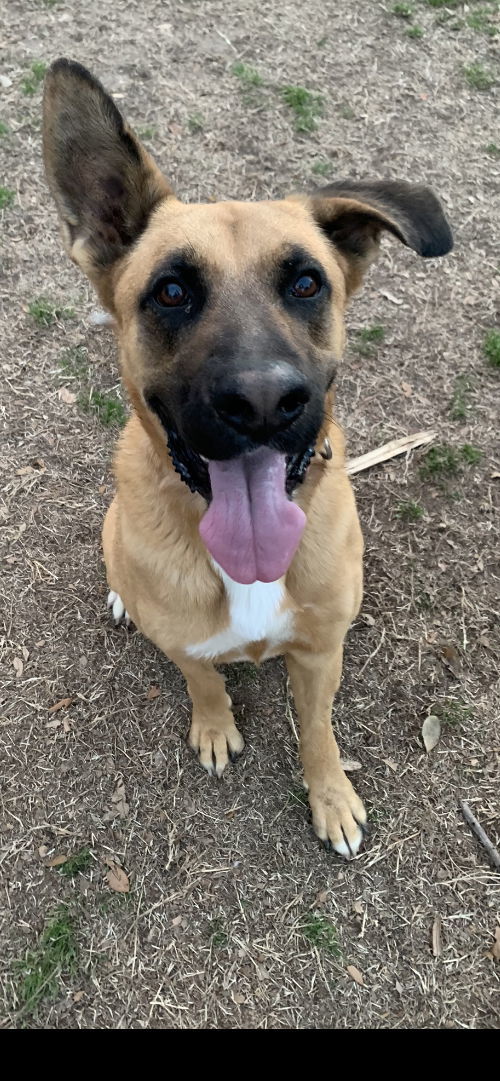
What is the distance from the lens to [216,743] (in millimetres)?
3686

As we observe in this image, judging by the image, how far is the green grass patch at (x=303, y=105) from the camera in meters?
6.07

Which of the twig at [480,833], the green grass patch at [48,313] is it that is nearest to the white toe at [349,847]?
the twig at [480,833]

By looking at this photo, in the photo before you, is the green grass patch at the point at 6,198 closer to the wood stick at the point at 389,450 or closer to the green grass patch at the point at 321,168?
the green grass patch at the point at 321,168

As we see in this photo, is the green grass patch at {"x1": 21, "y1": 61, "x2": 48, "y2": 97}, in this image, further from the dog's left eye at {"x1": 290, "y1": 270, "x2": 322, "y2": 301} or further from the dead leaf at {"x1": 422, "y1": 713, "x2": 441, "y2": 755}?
the dead leaf at {"x1": 422, "y1": 713, "x2": 441, "y2": 755}

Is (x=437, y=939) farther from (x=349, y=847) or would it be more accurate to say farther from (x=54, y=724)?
(x=54, y=724)

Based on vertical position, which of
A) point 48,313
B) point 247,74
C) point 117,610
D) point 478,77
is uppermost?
point 247,74

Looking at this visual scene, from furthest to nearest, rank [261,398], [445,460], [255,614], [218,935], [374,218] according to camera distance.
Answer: [445,460], [218,935], [255,614], [374,218], [261,398]

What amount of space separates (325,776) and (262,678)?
0.70 metres

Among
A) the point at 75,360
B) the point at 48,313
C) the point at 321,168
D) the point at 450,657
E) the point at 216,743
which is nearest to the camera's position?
the point at 216,743

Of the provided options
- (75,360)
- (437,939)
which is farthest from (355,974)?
(75,360)

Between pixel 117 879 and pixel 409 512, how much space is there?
2.72 metres

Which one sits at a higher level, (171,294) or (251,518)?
(171,294)

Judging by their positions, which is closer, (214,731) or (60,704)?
(214,731)
